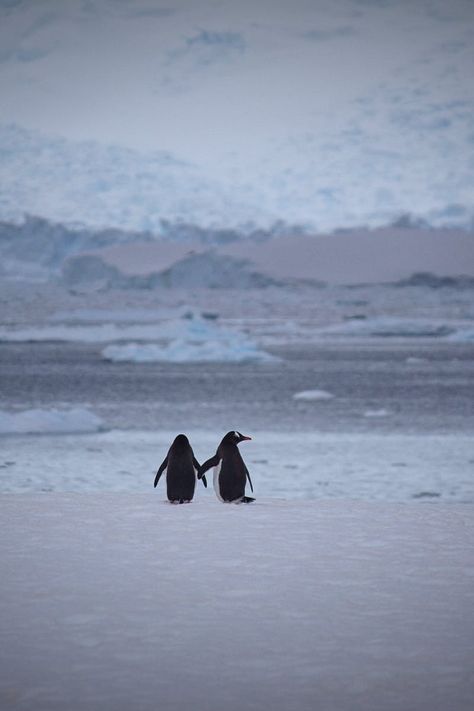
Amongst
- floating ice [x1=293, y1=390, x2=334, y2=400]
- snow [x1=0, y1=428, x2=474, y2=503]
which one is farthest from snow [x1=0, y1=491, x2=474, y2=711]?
floating ice [x1=293, y1=390, x2=334, y2=400]

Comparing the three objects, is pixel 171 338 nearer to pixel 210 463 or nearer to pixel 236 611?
pixel 210 463

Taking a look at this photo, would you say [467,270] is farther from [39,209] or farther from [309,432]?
[309,432]

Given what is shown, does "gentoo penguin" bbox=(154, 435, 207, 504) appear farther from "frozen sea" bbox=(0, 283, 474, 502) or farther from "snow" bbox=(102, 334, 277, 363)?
"snow" bbox=(102, 334, 277, 363)

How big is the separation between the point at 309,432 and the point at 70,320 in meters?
30.2

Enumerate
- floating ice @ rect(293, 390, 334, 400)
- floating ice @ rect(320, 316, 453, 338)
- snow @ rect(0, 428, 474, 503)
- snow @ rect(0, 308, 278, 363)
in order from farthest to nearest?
floating ice @ rect(320, 316, 453, 338) < snow @ rect(0, 308, 278, 363) < floating ice @ rect(293, 390, 334, 400) < snow @ rect(0, 428, 474, 503)

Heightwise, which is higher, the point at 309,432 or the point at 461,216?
the point at 461,216

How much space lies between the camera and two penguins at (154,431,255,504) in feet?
20.3

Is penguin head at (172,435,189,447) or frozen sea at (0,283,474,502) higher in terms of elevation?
frozen sea at (0,283,474,502)

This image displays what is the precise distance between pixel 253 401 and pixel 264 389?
2417 millimetres

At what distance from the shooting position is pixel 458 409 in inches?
661

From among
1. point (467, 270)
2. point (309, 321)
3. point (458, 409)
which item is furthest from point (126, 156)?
point (458, 409)

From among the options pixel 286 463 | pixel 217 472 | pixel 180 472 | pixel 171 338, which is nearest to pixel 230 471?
pixel 217 472

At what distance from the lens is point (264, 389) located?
2031 cm

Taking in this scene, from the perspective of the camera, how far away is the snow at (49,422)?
12180 mm
